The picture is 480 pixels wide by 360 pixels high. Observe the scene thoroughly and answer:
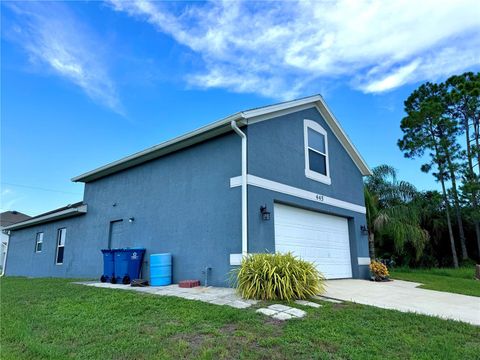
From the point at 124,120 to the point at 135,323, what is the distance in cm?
1301

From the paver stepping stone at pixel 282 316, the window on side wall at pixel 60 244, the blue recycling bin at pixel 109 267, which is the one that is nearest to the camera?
the paver stepping stone at pixel 282 316

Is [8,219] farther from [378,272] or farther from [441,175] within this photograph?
[441,175]

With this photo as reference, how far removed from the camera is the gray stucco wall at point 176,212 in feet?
25.9

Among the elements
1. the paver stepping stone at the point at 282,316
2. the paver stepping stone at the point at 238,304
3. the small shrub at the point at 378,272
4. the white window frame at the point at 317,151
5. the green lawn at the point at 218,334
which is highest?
the white window frame at the point at 317,151

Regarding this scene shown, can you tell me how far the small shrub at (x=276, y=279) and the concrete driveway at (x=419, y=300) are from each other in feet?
2.32

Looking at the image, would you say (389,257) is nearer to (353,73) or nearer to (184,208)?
(353,73)

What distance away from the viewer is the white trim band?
778cm

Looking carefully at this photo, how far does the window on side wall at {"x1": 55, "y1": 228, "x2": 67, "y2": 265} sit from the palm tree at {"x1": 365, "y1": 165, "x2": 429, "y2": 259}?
43.4ft

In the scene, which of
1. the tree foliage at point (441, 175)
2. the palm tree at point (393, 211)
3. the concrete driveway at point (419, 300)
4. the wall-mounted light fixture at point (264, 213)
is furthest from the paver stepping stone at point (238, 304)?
the tree foliage at point (441, 175)

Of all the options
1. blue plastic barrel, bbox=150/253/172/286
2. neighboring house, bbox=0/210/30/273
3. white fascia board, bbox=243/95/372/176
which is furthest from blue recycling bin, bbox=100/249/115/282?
neighboring house, bbox=0/210/30/273

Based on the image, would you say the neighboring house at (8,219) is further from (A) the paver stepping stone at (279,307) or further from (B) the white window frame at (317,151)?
(A) the paver stepping stone at (279,307)

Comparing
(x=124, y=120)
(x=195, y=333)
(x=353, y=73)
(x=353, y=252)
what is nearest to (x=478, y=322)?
(x=195, y=333)

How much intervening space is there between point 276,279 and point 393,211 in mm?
11594

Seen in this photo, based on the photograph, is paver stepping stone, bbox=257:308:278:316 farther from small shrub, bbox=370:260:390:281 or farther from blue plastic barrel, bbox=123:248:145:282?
small shrub, bbox=370:260:390:281
